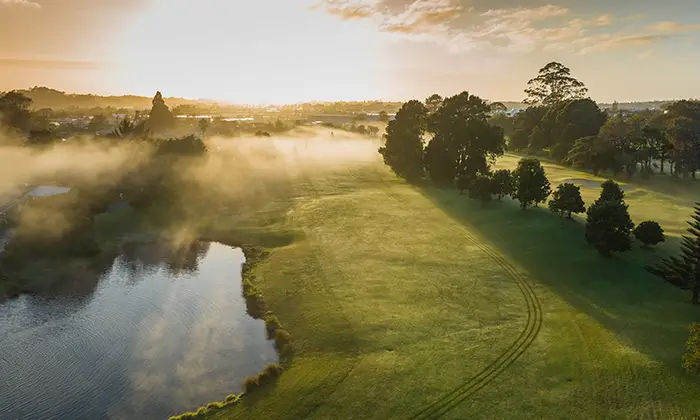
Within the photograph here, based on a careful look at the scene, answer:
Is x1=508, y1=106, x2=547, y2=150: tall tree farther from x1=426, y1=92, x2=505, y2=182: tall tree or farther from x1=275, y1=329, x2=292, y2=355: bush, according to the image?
x1=275, y1=329, x2=292, y2=355: bush

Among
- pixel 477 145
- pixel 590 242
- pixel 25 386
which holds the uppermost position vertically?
pixel 477 145

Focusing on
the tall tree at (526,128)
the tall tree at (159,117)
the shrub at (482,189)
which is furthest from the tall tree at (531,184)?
the tall tree at (159,117)

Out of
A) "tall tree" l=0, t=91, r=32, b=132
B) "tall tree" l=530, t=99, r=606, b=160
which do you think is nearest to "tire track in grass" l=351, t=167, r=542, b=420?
"tall tree" l=530, t=99, r=606, b=160

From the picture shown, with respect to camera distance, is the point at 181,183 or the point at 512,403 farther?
the point at 181,183

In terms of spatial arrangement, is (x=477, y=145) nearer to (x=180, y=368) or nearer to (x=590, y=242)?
(x=590, y=242)

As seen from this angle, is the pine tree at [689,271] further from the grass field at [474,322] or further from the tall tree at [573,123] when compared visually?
the tall tree at [573,123]

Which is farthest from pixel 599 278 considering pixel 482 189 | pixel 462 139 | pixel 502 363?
pixel 462 139

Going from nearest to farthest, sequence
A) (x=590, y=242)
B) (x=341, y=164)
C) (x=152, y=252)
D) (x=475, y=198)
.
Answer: (x=590, y=242), (x=152, y=252), (x=475, y=198), (x=341, y=164)

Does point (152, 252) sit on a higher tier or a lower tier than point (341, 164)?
lower

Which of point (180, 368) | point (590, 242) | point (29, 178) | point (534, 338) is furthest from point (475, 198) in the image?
point (29, 178)
